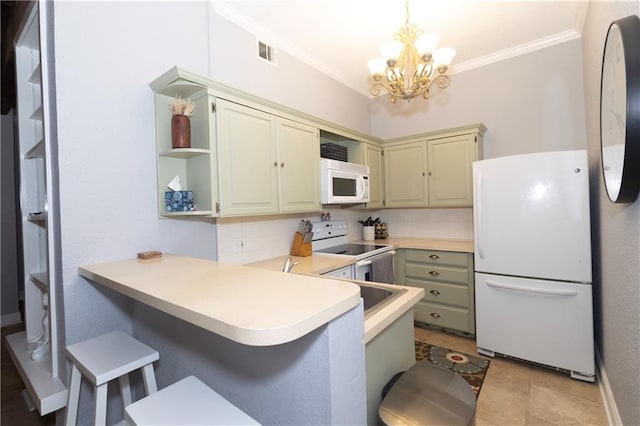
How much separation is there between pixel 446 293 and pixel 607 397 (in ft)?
4.07

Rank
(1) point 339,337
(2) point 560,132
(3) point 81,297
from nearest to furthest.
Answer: (1) point 339,337, (3) point 81,297, (2) point 560,132

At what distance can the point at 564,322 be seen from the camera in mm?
2131

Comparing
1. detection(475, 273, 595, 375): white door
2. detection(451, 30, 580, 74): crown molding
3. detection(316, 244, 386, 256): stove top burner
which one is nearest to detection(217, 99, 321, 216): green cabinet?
detection(316, 244, 386, 256): stove top burner

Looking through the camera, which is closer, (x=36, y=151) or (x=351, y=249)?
(x=36, y=151)

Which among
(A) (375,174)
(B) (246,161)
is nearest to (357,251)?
(A) (375,174)

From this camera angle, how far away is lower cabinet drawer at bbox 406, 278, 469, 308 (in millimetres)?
2773

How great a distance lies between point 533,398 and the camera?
194cm

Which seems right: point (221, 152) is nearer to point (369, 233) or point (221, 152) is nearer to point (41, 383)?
point (41, 383)

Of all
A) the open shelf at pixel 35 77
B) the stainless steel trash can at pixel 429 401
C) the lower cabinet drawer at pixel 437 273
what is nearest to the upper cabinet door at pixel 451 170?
the lower cabinet drawer at pixel 437 273

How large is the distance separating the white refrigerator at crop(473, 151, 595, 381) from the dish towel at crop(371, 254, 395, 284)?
30.5 inches

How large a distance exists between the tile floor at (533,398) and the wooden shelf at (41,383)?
2308mm

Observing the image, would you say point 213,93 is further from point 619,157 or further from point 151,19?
point 619,157

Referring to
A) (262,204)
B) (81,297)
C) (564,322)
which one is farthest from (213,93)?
(564,322)

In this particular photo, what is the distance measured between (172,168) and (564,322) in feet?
9.82
